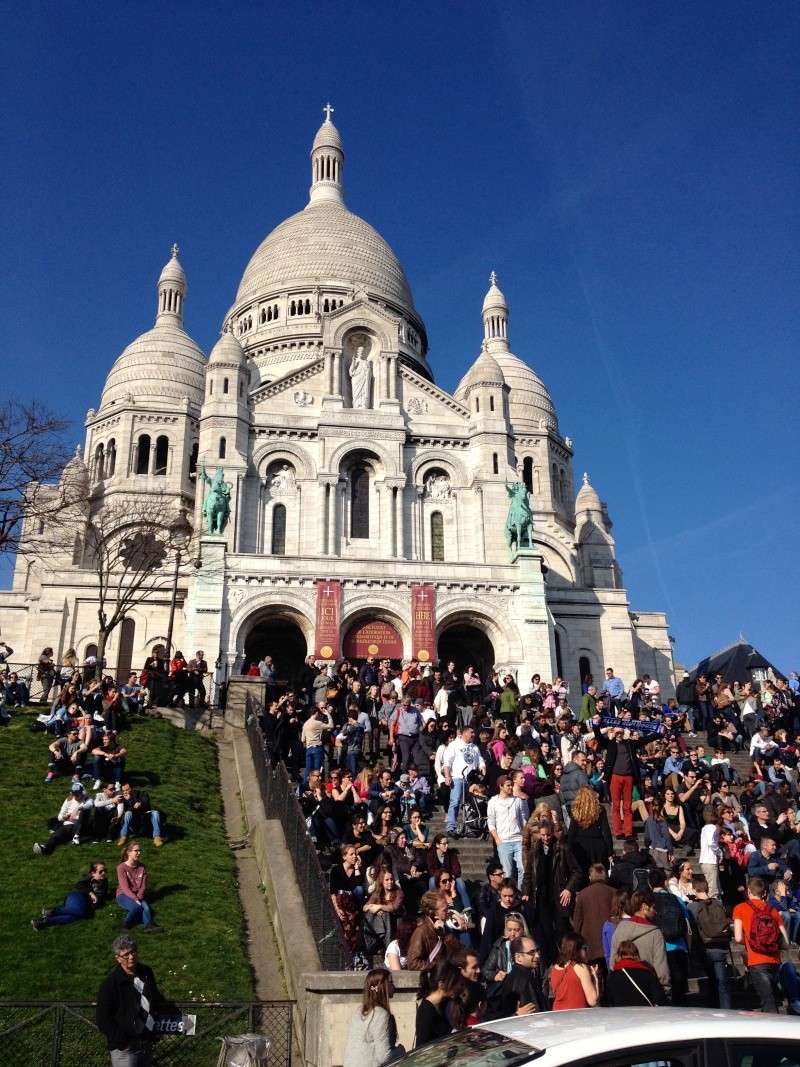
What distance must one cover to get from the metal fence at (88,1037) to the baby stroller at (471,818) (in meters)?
7.00

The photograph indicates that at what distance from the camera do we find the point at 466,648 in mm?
40781

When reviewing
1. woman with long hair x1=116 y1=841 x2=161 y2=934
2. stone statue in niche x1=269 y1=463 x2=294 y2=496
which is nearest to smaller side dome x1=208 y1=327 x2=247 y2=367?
stone statue in niche x1=269 y1=463 x2=294 y2=496

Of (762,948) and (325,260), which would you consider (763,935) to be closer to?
(762,948)

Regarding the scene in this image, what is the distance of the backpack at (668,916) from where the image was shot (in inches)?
469

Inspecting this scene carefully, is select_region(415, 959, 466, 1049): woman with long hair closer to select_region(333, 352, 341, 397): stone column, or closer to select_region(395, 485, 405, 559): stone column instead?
select_region(395, 485, 405, 559): stone column

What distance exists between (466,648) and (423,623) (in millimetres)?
3927

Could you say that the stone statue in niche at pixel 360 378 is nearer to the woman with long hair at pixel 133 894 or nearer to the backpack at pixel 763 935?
the woman with long hair at pixel 133 894

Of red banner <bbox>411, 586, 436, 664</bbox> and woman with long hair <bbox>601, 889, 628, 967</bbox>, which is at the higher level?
red banner <bbox>411, 586, 436, 664</bbox>

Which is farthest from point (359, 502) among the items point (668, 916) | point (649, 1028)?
point (649, 1028)

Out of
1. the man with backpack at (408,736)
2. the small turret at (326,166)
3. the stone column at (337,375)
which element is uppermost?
the small turret at (326,166)

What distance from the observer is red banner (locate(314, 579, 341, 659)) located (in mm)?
36062

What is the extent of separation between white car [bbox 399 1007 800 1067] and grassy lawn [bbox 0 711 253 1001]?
7.32 meters

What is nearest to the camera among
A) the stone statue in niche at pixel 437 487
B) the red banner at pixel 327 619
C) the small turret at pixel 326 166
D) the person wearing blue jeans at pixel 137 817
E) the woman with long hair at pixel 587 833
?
the woman with long hair at pixel 587 833

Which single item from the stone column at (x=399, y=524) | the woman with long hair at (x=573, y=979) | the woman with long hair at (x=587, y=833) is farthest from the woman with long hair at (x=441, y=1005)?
the stone column at (x=399, y=524)
